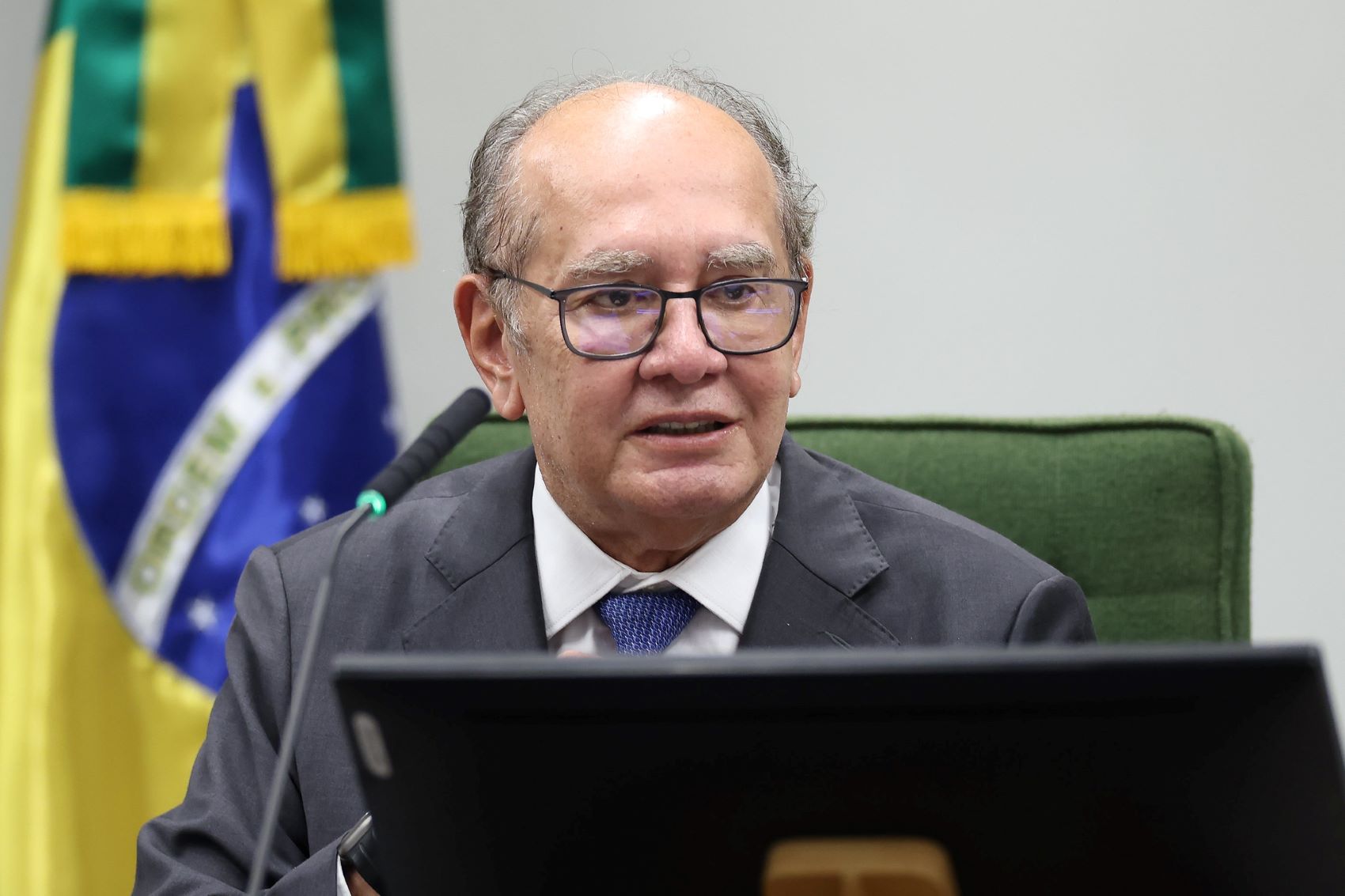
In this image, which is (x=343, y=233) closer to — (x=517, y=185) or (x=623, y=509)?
(x=517, y=185)

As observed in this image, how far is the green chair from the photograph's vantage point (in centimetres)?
157

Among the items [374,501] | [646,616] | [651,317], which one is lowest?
[646,616]

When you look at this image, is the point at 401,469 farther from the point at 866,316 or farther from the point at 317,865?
the point at 866,316

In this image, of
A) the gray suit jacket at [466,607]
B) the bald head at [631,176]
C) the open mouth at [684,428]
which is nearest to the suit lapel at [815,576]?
the gray suit jacket at [466,607]

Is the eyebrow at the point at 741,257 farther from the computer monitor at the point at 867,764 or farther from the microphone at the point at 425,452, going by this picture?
the computer monitor at the point at 867,764

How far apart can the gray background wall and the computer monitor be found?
168 cm

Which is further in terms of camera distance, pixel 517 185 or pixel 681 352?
pixel 517 185

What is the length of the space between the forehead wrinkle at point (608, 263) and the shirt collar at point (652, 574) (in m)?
0.28

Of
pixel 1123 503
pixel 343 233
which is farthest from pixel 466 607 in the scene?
pixel 343 233

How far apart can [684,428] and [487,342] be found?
0.35 m

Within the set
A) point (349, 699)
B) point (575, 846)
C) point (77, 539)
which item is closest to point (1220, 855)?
point (575, 846)

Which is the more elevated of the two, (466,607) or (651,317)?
(651,317)

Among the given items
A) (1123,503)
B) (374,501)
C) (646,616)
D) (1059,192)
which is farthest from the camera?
(1059,192)

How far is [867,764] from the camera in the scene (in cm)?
72
